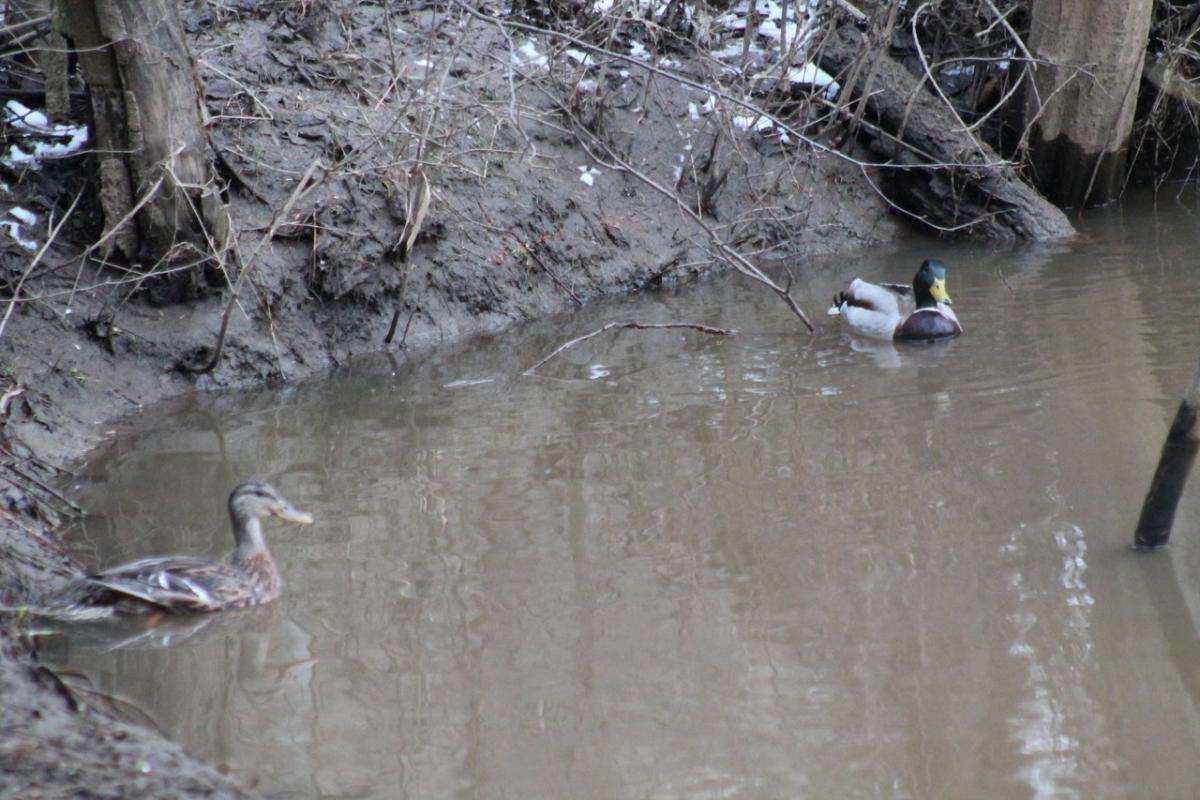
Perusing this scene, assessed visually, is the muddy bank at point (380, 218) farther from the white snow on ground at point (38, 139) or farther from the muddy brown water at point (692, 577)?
the muddy brown water at point (692, 577)

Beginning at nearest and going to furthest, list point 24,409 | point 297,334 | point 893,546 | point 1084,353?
point 893,546 < point 24,409 < point 1084,353 < point 297,334

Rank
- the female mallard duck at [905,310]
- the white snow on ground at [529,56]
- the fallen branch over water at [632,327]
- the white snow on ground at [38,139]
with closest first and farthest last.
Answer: the fallen branch over water at [632,327], the white snow on ground at [38,139], the female mallard duck at [905,310], the white snow on ground at [529,56]

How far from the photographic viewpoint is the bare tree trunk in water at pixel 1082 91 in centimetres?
1213

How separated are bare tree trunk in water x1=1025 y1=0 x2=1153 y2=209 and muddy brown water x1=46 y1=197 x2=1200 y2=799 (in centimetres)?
442

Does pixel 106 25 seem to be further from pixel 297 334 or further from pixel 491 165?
pixel 491 165

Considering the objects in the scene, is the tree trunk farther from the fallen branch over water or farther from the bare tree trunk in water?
the bare tree trunk in water

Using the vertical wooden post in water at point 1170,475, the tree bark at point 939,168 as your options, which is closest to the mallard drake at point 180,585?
the vertical wooden post in water at point 1170,475

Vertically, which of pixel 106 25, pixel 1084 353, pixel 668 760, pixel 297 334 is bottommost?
pixel 297 334

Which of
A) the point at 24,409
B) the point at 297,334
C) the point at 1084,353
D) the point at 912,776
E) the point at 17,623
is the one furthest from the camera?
the point at 297,334

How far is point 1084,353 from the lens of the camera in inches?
320

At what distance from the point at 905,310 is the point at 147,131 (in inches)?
217

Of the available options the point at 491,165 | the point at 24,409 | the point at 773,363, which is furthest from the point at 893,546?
the point at 491,165

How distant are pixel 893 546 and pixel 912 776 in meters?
1.69

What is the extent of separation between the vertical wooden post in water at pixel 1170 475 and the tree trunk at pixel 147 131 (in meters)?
5.53
